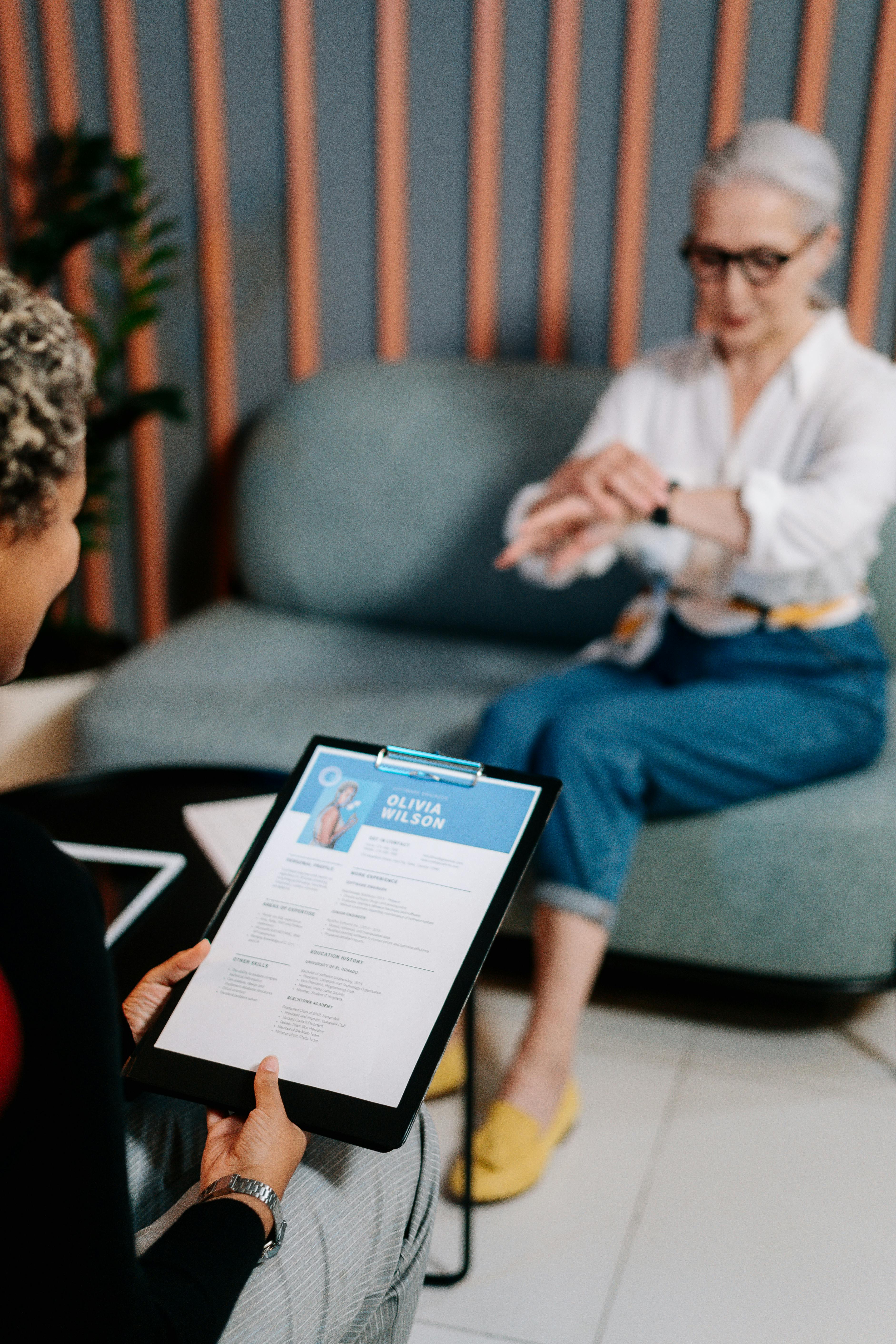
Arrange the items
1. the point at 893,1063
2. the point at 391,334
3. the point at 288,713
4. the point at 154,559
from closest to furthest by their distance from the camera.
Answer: the point at 893,1063
the point at 288,713
the point at 391,334
the point at 154,559

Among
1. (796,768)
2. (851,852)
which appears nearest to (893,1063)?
(851,852)

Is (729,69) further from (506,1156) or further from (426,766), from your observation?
(506,1156)

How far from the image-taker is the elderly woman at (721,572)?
161 centimetres

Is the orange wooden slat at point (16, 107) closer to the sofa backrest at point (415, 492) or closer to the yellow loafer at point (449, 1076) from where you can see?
the sofa backrest at point (415, 492)

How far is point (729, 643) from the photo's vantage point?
181 cm

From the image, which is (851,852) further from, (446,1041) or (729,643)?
(446,1041)

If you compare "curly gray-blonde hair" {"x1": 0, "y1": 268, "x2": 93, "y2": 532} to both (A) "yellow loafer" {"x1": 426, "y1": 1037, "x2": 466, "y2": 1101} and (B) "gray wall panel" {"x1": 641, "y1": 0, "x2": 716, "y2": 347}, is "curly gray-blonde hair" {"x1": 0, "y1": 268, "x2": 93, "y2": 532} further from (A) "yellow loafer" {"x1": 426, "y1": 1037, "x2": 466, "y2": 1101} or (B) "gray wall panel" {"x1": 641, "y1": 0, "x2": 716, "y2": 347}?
(B) "gray wall panel" {"x1": 641, "y1": 0, "x2": 716, "y2": 347}

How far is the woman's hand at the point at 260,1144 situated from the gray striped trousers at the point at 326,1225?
33 mm

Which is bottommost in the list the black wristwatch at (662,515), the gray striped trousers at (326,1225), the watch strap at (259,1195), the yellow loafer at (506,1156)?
the yellow loafer at (506,1156)

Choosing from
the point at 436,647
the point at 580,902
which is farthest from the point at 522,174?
the point at 580,902

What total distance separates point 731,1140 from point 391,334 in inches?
71.4

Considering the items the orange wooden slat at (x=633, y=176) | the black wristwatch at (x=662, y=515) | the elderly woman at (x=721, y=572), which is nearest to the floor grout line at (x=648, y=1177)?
the elderly woman at (x=721, y=572)

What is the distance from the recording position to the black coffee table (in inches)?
51.1

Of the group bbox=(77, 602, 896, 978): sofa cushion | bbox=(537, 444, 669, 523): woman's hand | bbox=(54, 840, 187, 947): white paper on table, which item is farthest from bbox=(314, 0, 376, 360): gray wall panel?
bbox=(54, 840, 187, 947): white paper on table
